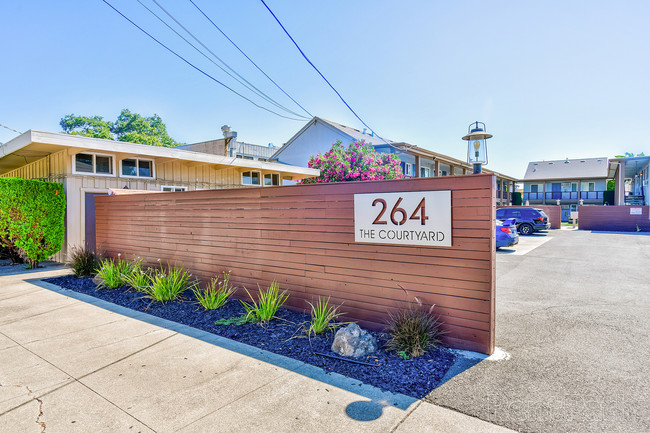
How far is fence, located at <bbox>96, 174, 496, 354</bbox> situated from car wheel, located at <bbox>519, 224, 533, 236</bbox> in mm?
19348

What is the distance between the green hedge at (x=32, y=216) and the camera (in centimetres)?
872

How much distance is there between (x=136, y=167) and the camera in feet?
37.0

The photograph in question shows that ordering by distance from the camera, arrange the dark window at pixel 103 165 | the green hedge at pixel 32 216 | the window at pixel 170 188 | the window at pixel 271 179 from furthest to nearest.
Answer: the window at pixel 271 179 < the window at pixel 170 188 < the dark window at pixel 103 165 < the green hedge at pixel 32 216

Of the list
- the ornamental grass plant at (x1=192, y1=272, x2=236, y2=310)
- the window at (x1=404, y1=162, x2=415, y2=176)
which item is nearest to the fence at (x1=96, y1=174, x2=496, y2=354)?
the ornamental grass plant at (x1=192, y1=272, x2=236, y2=310)

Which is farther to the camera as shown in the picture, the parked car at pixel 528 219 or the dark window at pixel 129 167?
the parked car at pixel 528 219

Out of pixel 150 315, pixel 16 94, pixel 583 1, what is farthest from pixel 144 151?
pixel 16 94

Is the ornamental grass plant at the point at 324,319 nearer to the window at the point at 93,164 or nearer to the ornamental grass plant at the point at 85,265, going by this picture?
the ornamental grass plant at the point at 85,265

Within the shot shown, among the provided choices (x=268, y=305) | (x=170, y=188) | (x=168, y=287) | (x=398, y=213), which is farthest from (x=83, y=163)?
(x=398, y=213)

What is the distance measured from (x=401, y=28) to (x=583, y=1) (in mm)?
4740

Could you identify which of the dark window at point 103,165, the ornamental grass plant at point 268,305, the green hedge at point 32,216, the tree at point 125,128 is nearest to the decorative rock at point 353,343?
the ornamental grass plant at point 268,305

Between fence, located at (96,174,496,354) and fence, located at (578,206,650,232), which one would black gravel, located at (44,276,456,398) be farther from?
fence, located at (578,206,650,232)

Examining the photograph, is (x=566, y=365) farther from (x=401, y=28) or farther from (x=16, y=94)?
(x=16, y=94)

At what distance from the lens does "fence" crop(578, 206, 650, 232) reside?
21109 mm

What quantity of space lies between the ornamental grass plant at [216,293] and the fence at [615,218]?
84.0 feet
